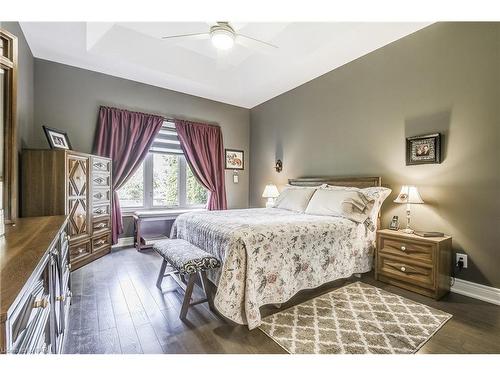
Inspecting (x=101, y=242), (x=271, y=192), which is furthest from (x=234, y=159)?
(x=101, y=242)

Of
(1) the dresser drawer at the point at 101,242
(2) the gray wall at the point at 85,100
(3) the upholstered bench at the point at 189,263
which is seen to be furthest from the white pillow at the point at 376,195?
(1) the dresser drawer at the point at 101,242

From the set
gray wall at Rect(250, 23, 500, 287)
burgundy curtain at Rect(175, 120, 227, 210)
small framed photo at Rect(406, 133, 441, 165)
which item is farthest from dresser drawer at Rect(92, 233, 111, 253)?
small framed photo at Rect(406, 133, 441, 165)

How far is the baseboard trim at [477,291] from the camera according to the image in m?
2.26

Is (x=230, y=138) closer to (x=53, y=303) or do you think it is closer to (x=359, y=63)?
(x=359, y=63)

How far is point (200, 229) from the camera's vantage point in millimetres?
2477

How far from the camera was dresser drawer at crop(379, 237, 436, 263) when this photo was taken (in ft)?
7.60

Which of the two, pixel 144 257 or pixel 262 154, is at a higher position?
pixel 262 154

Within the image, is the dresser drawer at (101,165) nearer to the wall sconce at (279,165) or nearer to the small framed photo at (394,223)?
the wall sconce at (279,165)

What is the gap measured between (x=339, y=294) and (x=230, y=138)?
382cm

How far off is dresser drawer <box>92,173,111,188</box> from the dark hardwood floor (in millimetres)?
1319

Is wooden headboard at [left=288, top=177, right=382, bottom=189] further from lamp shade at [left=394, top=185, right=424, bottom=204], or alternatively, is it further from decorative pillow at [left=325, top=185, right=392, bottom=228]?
lamp shade at [left=394, top=185, right=424, bottom=204]

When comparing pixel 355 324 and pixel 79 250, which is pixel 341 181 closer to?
pixel 355 324
